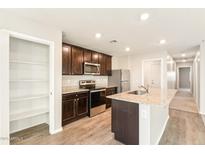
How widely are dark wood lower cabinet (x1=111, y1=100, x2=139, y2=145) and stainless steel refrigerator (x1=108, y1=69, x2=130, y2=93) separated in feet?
9.35

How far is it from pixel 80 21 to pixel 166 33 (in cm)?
209

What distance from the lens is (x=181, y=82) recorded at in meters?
11.4

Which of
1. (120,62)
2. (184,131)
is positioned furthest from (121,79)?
(184,131)

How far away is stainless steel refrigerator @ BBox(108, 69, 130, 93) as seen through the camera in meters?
5.22

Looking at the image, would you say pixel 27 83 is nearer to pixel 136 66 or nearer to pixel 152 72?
pixel 136 66

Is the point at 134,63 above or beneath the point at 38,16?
beneath

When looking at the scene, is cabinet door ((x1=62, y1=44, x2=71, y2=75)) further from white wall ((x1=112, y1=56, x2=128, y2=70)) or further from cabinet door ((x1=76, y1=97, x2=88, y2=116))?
white wall ((x1=112, y1=56, x2=128, y2=70))

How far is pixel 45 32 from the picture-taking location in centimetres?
250

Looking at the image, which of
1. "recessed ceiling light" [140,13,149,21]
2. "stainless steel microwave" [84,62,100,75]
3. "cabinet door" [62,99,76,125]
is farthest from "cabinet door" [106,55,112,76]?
"recessed ceiling light" [140,13,149,21]

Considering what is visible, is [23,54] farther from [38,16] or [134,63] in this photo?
[134,63]

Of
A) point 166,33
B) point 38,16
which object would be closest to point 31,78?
point 38,16

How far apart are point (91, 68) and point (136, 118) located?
2.78m

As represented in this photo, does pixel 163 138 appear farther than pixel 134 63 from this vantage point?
No

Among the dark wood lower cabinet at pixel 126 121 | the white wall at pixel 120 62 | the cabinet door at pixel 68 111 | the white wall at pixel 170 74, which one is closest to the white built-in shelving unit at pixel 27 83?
the cabinet door at pixel 68 111
